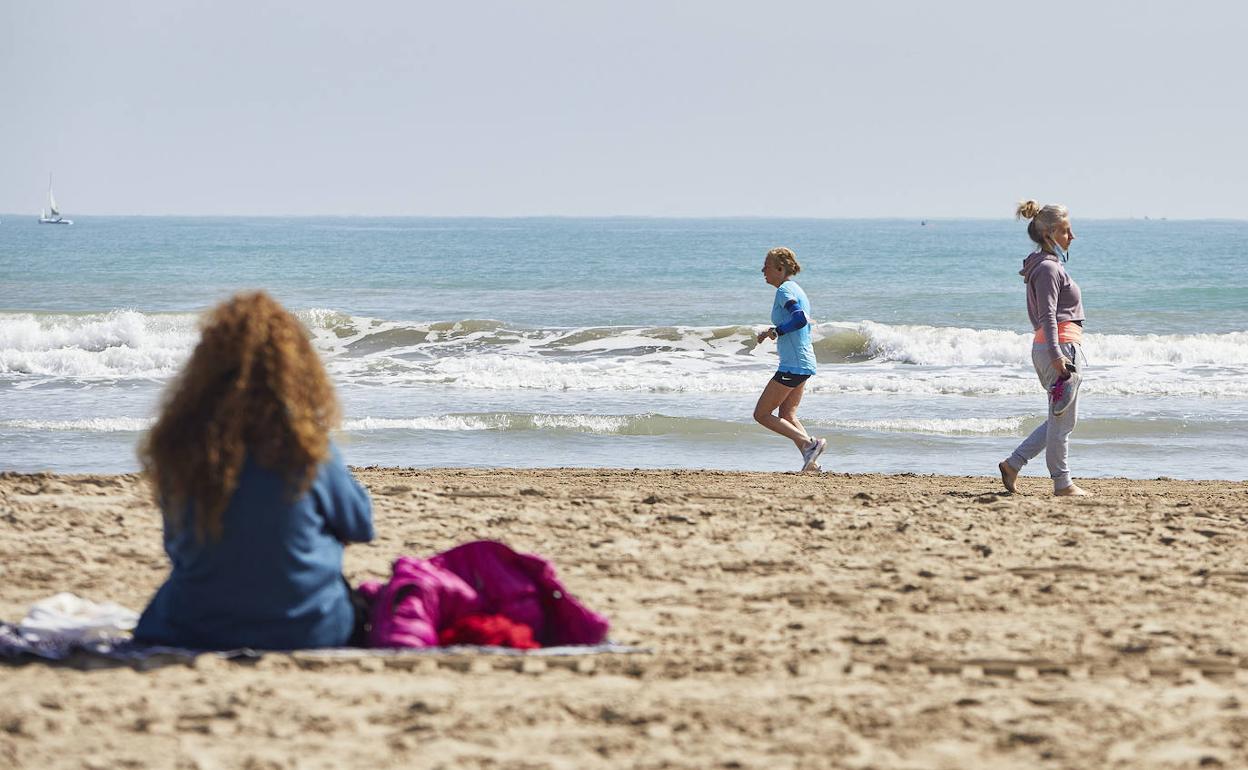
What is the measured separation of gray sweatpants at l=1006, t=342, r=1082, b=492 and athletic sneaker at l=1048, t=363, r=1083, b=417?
33 millimetres

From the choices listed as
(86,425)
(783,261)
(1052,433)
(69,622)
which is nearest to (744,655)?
(69,622)

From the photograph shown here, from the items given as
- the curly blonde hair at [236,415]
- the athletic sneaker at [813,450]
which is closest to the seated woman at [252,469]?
the curly blonde hair at [236,415]

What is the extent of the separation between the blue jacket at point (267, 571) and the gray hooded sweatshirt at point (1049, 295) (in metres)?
4.56

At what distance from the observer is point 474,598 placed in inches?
178

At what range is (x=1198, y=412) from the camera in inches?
547

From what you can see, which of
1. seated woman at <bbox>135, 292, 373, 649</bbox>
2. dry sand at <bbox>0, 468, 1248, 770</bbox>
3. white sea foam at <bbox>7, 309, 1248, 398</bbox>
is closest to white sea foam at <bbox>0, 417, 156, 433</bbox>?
white sea foam at <bbox>7, 309, 1248, 398</bbox>

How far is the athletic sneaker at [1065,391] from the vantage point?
7.55 m

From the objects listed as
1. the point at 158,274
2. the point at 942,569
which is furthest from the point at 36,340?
the point at 158,274

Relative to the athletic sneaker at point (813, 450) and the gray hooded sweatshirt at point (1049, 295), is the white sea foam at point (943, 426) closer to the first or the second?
the athletic sneaker at point (813, 450)

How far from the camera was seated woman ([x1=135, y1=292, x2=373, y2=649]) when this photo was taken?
3.80 m

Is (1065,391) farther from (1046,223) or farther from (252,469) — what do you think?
(252,469)

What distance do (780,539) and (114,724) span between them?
3.49 metres

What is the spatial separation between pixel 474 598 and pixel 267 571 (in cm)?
79

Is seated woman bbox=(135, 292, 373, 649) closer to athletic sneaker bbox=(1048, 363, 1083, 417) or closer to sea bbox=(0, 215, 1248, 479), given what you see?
sea bbox=(0, 215, 1248, 479)
